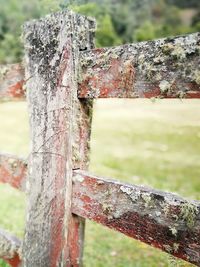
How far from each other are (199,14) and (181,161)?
2902 inches

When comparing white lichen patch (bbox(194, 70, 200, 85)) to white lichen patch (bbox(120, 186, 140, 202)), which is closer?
white lichen patch (bbox(194, 70, 200, 85))

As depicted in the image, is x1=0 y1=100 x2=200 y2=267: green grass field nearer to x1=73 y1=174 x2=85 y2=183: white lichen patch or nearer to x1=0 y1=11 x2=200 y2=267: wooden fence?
x1=0 y1=11 x2=200 y2=267: wooden fence

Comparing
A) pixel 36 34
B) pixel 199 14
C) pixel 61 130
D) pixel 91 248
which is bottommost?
pixel 91 248

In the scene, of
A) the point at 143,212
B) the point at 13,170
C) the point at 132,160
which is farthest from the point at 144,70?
the point at 132,160

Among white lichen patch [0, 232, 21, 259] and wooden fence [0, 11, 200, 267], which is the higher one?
wooden fence [0, 11, 200, 267]

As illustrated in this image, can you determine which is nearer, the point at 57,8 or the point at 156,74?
the point at 156,74

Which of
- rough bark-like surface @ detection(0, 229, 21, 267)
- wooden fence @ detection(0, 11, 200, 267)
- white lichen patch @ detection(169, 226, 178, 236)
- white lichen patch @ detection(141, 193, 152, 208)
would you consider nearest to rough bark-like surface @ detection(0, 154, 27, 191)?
wooden fence @ detection(0, 11, 200, 267)

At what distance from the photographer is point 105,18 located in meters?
11.3

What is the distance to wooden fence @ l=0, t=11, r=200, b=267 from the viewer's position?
1.74 m

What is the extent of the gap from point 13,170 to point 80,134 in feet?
2.28

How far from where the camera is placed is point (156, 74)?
1.78 metres

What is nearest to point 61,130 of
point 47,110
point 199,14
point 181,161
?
point 47,110

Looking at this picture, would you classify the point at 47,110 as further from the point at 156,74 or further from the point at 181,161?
the point at 181,161

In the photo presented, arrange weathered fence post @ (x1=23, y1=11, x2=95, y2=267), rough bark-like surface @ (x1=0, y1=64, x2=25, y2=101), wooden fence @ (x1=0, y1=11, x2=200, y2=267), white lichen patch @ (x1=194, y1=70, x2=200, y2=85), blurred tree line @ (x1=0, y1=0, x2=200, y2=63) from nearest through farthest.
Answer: white lichen patch @ (x1=194, y1=70, x2=200, y2=85), wooden fence @ (x1=0, y1=11, x2=200, y2=267), weathered fence post @ (x1=23, y1=11, x2=95, y2=267), rough bark-like surface @ (x1=0, y1=64, x2=25, y2=101), blurred tree line @ (x1=0, y1=0, x2=200, y2=63)
